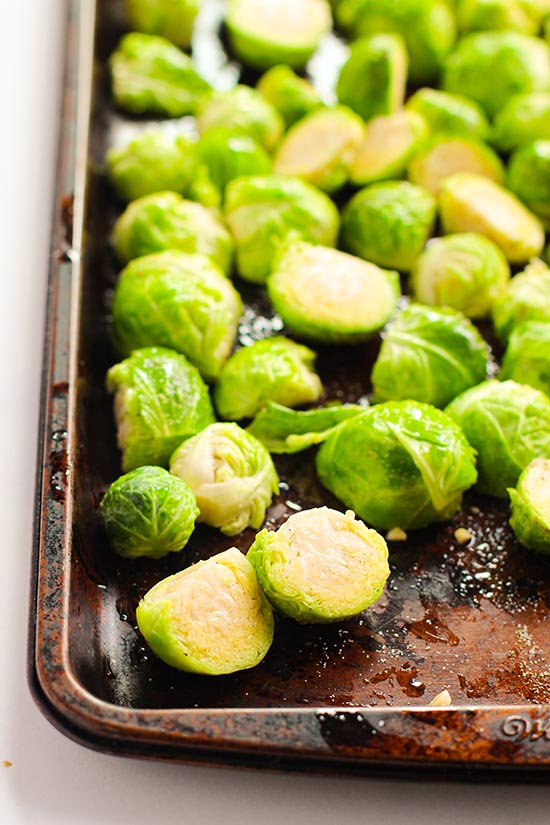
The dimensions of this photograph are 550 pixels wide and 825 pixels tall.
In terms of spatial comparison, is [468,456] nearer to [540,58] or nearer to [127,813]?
[127,813]

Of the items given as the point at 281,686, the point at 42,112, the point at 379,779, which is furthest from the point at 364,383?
the point at 42,112

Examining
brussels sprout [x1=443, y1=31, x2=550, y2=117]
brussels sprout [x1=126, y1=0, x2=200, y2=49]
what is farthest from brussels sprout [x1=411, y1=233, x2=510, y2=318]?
brussels sprout [x1=126, y1=0, x2=200, y2=49]

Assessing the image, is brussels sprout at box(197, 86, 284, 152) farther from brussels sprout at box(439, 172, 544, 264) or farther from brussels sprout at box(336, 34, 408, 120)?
brussels sprout at box(439, 172, 544, 264)

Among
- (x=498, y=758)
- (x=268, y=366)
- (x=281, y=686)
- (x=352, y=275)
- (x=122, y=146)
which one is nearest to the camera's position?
(x=498, y=758)

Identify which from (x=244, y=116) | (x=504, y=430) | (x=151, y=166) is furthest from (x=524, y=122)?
(x=504, y=430)

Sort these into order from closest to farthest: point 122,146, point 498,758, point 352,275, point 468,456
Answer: point 498,758 → point 468,456 → point 352,275 → point 122,146

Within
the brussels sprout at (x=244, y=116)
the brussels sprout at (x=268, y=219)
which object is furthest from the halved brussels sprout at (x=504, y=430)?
the brussels sprout at (x=244, y=116)

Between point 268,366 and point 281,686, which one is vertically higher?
point 268,366
